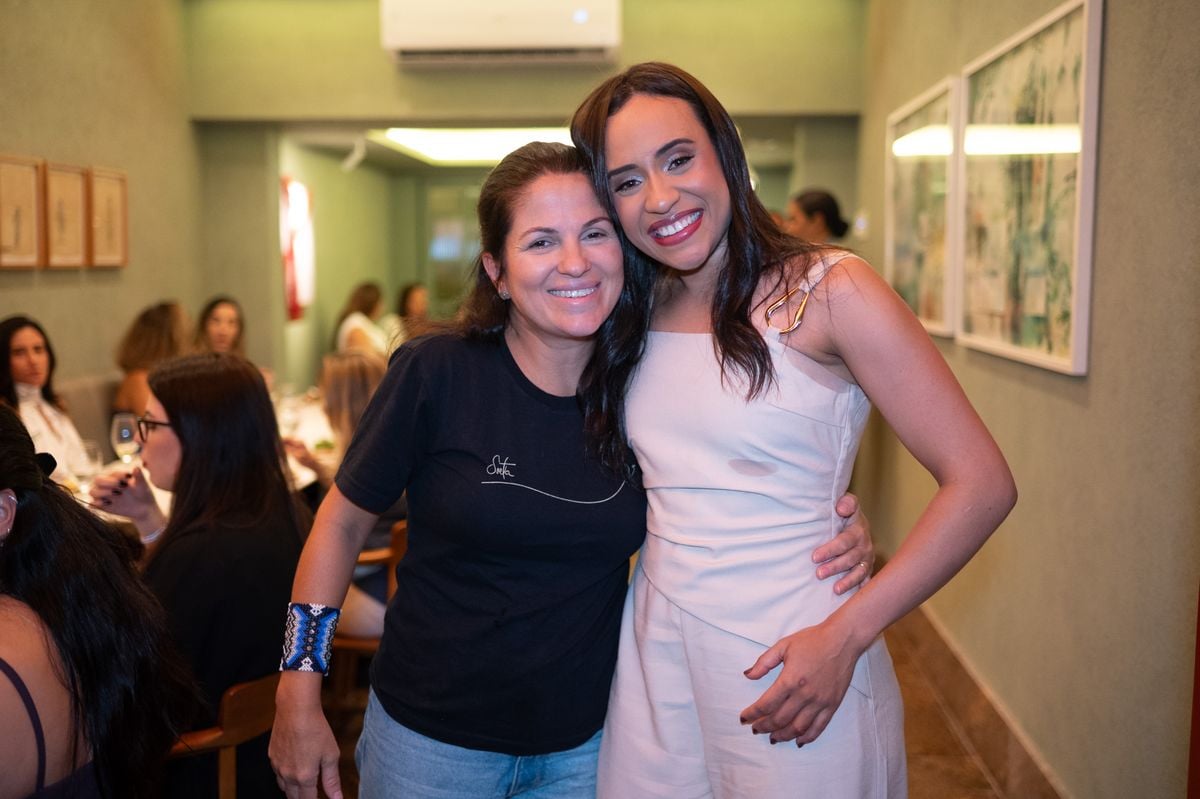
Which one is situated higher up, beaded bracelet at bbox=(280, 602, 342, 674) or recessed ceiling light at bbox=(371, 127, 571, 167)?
recessed ceiling light at bbox=(371, 127, 571, 167)

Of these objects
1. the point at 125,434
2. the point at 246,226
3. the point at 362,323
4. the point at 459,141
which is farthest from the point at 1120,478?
the point at 459,141

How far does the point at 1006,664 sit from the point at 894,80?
3555mm

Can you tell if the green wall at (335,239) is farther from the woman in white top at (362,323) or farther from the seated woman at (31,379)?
the seated woman at (31,379)

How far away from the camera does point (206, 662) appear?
2.33 meters

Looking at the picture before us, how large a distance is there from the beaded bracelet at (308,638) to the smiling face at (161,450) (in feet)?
3.22

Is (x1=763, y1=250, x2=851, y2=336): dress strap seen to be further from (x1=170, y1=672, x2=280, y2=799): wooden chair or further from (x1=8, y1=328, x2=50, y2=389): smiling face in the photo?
(x1=8, y1=328, x2=50, y2=389): smiling face

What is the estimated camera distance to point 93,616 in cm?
168

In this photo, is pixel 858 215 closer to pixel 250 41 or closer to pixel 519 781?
pixel 250 41

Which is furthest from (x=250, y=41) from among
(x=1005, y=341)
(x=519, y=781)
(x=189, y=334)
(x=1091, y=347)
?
(x=519, y=781)

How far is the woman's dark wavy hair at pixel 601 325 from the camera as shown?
1.68 metres

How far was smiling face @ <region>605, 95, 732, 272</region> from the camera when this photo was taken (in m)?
1.60

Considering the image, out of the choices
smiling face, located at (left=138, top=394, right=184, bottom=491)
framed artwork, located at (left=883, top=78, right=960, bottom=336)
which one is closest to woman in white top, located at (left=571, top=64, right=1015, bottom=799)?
smiling face, located at (left=138, top=394, right=184, bottom=491)

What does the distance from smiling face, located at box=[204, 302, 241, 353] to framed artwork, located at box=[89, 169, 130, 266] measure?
60 centimetres

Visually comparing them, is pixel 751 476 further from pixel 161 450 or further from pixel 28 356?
pixel 28 356
